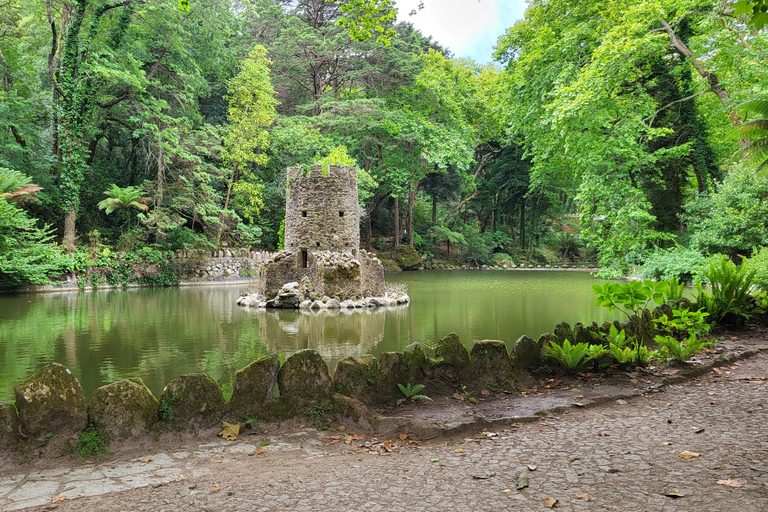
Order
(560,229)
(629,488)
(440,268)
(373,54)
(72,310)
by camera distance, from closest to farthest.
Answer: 1. (629,488)
2. (72,310)
3. (373,54)
4. (440,268)
5. (560,229)

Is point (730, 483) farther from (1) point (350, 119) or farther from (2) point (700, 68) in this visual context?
(1) point (350, 119)

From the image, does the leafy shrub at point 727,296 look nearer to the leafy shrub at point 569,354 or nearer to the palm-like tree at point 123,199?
the leafy shrub at point 569,354

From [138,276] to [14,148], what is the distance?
6.48m

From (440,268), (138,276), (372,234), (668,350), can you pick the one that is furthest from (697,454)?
(372,234)

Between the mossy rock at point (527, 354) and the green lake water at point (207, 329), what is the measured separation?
2.37 meters

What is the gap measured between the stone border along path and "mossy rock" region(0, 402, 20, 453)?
0.53 feet

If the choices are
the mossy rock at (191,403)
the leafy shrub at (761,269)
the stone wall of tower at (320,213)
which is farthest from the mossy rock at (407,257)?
the mossy rock at (191,403)

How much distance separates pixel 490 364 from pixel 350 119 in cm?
2163

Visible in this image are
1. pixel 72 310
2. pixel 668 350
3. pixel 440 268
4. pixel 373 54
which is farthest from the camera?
pixel 440 268

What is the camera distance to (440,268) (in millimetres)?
32719

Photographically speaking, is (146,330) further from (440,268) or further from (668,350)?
(440,268)

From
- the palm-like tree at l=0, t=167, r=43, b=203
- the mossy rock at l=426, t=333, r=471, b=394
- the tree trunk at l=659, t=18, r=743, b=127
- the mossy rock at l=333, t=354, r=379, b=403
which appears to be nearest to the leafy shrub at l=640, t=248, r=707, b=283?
the tree trunk at l=659, t=18, r=743, b=127

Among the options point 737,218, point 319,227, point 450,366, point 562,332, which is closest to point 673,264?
point 737,218

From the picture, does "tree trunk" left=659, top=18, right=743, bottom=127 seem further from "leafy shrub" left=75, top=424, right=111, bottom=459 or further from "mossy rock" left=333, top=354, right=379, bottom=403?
"leafy shrub" left=75, top=424, right=111, bottom=459
